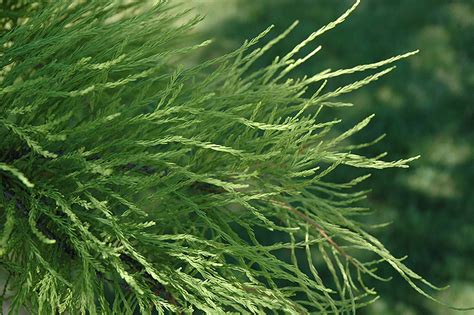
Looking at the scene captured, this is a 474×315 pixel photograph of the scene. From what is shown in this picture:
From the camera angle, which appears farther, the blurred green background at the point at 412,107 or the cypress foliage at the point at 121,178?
the blurred green background at the point at 412,107

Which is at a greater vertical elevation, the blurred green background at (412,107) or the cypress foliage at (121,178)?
the cypress foliage at (121,178)

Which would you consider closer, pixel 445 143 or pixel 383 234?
pixel 383 234

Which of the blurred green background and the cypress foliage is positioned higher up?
the cypress foliage

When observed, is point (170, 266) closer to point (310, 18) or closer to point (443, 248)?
point (443, 248)

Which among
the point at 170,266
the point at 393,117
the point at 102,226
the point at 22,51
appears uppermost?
the point at 22,51

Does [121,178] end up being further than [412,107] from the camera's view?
No

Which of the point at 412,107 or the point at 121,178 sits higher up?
the point at 121,178

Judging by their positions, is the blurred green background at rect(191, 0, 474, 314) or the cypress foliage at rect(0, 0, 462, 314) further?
the blurred green background at rect(191, 0, 474, 314)

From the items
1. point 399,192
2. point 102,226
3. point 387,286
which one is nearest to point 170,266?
point 102,226
